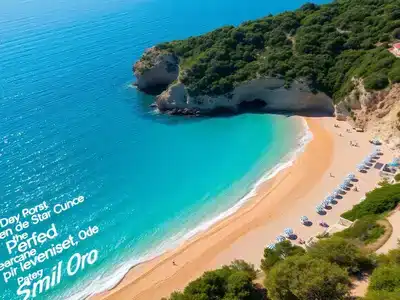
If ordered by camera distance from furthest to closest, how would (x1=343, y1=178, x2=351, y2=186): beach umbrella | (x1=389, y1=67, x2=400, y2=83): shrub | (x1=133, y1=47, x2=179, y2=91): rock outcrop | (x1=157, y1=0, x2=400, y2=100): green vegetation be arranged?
(x1=133, y1=47, x2=179, y2=91): rock outcrop
(x1=157, y1=0, x2=400, y2=100): green vegetation
(x1=389, y1=67, x2=400, y2=83): shrub
(x1=343, y1=178, x2=351, y2=186): beach umbrella

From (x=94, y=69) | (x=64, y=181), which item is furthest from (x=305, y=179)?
(x=94, y=69)

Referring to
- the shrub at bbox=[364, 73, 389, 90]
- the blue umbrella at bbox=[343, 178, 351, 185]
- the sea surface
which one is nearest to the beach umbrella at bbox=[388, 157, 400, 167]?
the blue umbrella at bbox=[343, 178, 351, 185]

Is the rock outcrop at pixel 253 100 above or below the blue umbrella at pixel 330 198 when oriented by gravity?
above

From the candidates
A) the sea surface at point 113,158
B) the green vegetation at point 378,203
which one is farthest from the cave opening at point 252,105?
the green vegetation at point 378,203

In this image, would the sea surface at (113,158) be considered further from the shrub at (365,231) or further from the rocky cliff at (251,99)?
the shrub at (365,231)

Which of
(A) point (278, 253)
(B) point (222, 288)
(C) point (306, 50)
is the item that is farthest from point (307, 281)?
(C) point (306, 50)

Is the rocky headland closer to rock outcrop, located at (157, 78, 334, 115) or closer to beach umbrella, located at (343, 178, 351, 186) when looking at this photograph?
rock outcrop, located at (157, 78, 334, 115)

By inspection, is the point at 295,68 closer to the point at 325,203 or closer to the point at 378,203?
the point at 325,203
